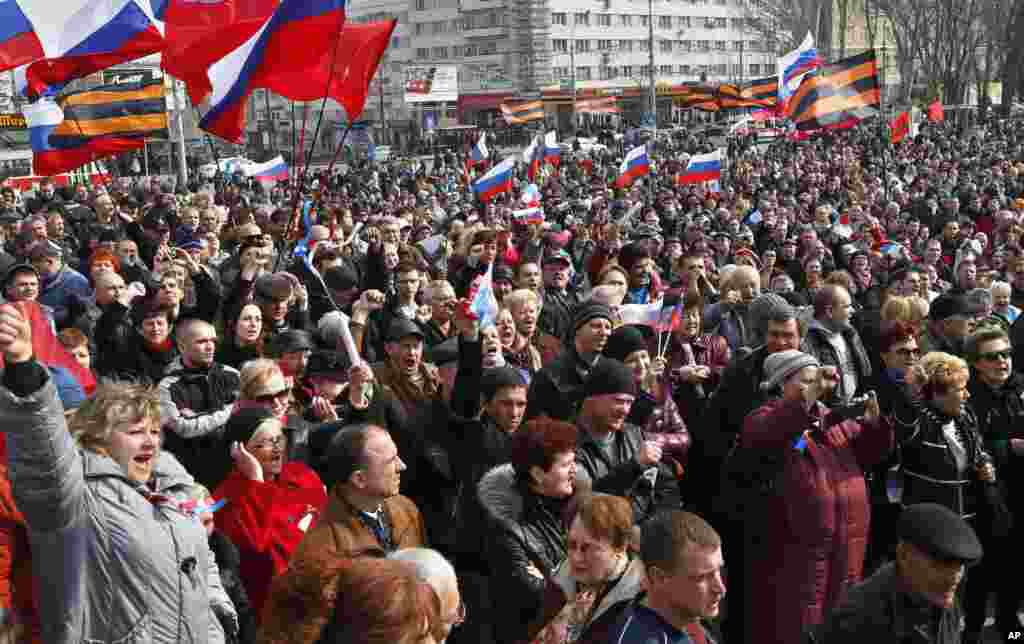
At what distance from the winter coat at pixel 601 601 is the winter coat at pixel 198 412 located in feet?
5.53

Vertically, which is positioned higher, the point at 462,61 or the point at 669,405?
the point at 462,61

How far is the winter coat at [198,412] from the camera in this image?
4.55 metres

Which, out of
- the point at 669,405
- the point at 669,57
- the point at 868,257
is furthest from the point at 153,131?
the point at 669,57

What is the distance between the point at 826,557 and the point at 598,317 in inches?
68.4

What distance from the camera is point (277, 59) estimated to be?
24.8ft

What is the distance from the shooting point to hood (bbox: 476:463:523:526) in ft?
12.3

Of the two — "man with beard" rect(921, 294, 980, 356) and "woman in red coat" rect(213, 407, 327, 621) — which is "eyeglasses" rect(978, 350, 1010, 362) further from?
"woman in red coat" rect(213, 407, 327, 621)

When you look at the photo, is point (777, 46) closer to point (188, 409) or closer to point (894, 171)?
point (894, 171)

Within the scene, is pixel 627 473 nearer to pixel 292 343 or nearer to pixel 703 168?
pixel 292 343

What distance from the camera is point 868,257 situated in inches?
399

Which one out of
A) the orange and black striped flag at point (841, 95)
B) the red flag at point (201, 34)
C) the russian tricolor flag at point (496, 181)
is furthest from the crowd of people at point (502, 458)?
the orange and black striped flag at point (841, 95)

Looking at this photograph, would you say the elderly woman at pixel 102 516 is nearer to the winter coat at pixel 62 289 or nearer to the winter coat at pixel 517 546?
the winter coat at pixel 517 546

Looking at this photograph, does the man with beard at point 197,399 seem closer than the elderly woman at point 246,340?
Yes

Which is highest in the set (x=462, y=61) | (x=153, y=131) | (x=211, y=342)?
(x=462, y=61)
